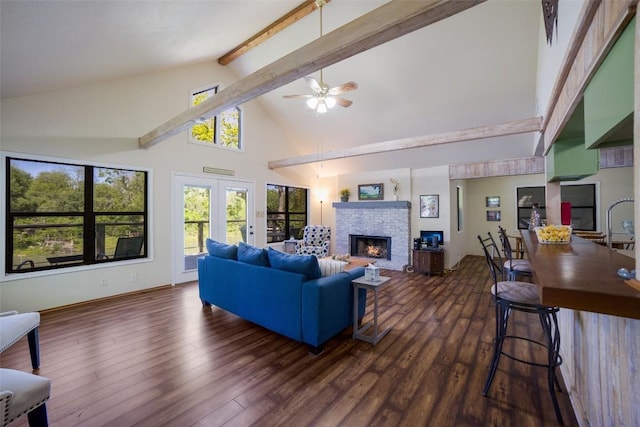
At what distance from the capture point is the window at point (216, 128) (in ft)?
17.5

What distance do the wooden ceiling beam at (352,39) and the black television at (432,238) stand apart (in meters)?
4.92

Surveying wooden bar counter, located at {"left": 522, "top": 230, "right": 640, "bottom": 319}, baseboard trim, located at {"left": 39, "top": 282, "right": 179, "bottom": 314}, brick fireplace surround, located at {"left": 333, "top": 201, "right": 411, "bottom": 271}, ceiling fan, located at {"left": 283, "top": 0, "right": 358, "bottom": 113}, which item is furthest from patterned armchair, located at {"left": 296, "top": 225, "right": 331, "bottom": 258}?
wooden bar counter, located at {"left": 522, "top": 230, "right": 640, "bottom": 319}

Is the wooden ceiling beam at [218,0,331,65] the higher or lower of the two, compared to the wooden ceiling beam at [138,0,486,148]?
higher

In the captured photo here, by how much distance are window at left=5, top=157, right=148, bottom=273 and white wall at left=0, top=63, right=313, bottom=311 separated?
0.15 m

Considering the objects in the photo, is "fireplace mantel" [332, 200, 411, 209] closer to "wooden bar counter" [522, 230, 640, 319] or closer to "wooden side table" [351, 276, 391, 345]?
"wooden side table" [351, 276, 391, 345]

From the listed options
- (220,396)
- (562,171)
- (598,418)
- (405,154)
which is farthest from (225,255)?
(405,154)

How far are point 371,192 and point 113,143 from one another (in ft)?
18.0

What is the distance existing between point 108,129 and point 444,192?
6493 mm

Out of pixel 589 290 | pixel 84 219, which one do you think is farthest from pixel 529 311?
pixel 84 219

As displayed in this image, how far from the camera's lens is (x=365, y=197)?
23.7 feet

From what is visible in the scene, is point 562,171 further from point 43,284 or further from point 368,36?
point 43,284

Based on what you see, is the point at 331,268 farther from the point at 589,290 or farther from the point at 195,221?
the point at 195,221

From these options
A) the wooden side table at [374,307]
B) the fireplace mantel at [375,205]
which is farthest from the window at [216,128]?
the wooden side table at [374,307]

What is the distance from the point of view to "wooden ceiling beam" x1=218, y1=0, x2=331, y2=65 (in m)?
4.07
